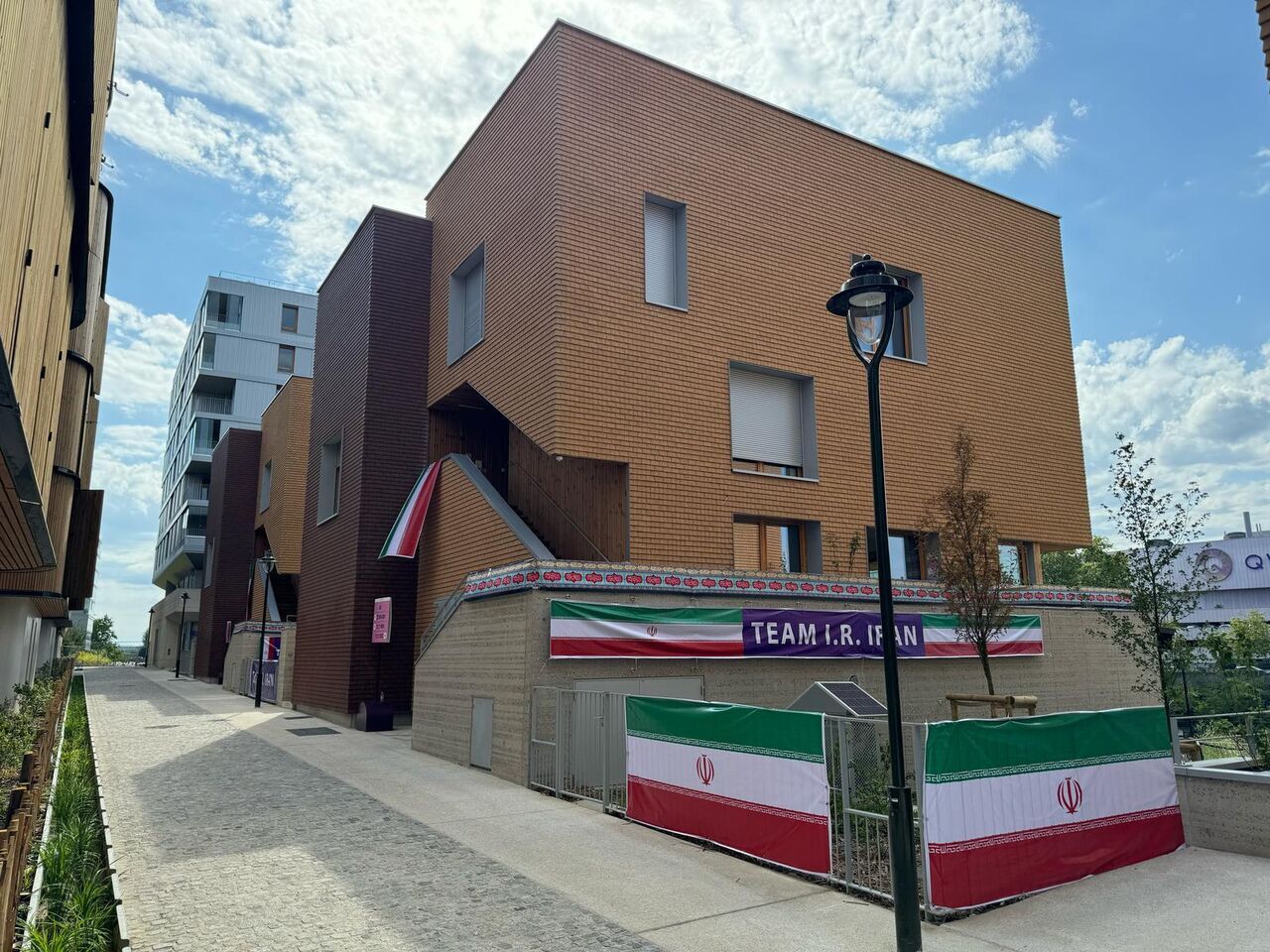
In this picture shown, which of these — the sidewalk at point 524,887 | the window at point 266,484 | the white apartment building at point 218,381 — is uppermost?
the white apartment building at point 218,381

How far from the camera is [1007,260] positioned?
974 inches

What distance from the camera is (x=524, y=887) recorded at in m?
7.87

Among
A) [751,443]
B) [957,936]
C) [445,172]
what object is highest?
[445,172]

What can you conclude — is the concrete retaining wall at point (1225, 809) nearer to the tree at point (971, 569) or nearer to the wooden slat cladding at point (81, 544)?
the tree at point (971, 569)

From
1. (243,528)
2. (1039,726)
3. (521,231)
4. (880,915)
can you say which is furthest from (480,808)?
(243,528)

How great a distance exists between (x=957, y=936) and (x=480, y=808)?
6.67 metres

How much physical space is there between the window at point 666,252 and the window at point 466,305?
4.91 metres

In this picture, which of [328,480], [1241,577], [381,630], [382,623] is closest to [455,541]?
[382,623]

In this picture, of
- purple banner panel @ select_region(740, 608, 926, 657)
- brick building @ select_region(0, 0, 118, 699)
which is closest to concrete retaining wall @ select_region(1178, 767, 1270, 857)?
purple banner panel @ select_region(740, 608, 926, 657)

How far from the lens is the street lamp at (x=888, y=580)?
237 inches

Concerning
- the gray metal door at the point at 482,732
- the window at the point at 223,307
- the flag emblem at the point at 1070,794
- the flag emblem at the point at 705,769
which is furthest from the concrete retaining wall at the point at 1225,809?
the window at the point at 223,307

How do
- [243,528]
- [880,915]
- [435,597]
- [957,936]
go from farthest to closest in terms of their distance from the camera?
[243,528] → [435,597] → [880,915] → [957,936]

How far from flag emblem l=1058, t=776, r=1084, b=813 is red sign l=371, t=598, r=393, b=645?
17362mm

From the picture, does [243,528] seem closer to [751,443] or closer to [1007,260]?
[751,443]
